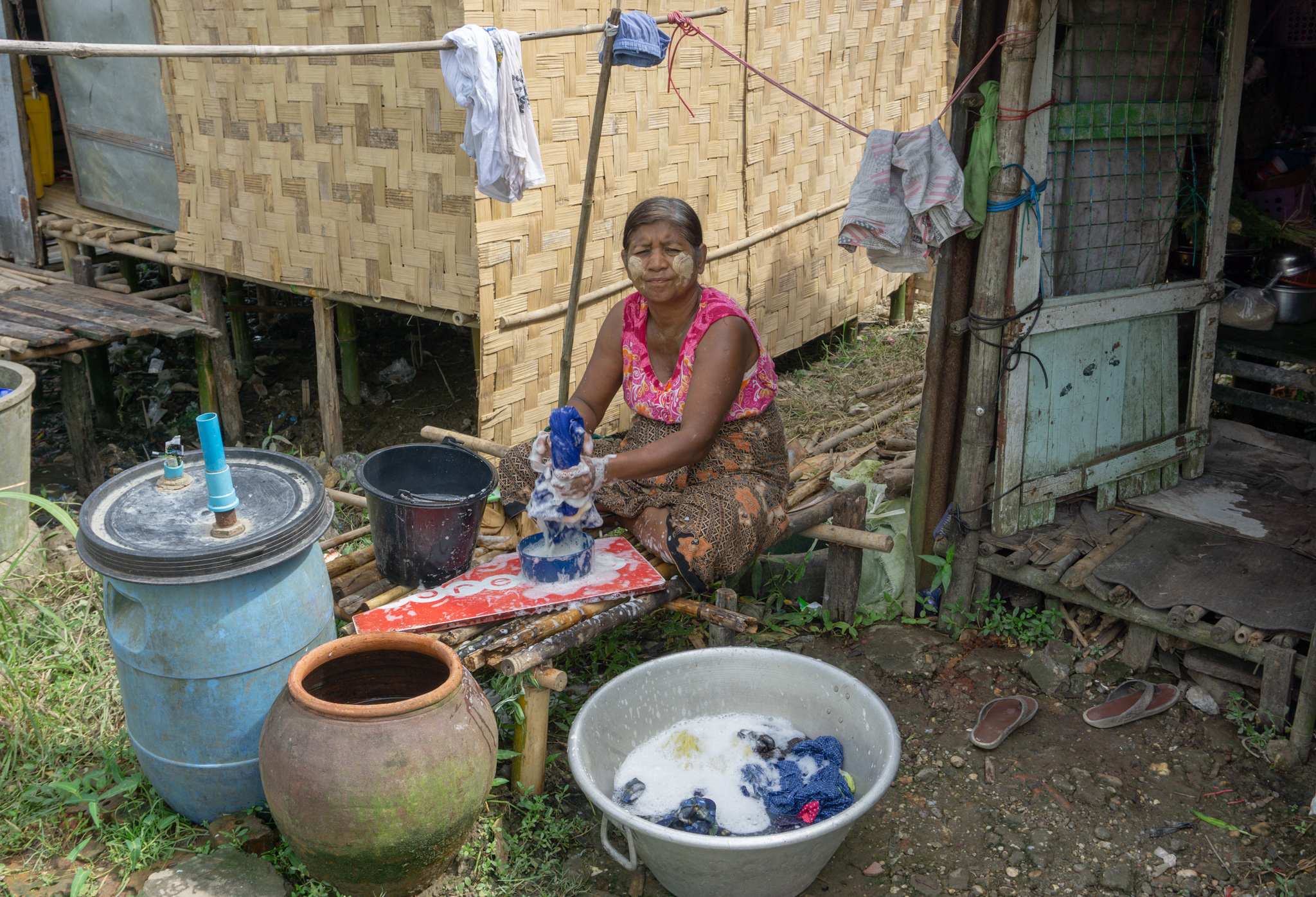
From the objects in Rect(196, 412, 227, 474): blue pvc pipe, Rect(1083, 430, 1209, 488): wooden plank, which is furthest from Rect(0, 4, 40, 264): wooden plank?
Rect(1083, 430, 1209, 488): wooden plank

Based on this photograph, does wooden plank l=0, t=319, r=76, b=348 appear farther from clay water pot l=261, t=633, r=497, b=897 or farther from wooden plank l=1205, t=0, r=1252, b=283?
wooden plank l=1205, t=0, r=1252, b=283

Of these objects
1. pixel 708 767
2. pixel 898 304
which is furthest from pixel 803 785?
pixel 898 304

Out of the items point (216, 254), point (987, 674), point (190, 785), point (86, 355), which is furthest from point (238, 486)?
point (86, 355)

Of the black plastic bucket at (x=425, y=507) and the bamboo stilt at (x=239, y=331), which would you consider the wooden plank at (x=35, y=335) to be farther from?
the black plastic bucket at (x=425, y=507)

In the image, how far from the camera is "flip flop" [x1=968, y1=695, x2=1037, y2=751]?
351 cm

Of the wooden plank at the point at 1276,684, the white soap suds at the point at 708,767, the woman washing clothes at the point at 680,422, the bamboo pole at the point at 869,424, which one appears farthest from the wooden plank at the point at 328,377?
the wooden plank at the point at 1276,684

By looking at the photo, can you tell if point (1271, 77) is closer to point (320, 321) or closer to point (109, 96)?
point (320, 321)

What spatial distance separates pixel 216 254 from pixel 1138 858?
218 inches

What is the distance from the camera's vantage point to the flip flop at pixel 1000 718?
3514 millimetres

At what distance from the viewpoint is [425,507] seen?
10.5 feet

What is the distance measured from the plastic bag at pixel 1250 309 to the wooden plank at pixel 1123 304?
2.51 feet

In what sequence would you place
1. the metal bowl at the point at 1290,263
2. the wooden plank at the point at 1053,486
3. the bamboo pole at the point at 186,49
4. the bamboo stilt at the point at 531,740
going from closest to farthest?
the bamboo pole at the point at 186,49
the bamboo stilt at the point at 531,740
the wooden plank at the point at 1053,486
the metal bowl at the point at 1290,263

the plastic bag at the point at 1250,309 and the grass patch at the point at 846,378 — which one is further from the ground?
the plastic bag at the point at 1250,309

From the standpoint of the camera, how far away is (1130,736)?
3.59 meters
